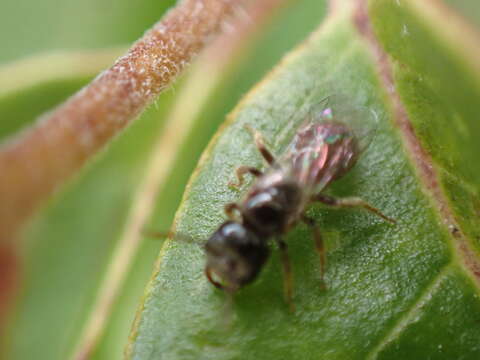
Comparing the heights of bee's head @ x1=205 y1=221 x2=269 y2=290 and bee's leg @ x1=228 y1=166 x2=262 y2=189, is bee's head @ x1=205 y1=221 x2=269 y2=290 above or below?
below

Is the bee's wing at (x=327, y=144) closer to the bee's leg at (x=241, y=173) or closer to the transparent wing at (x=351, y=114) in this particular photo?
the transparent wing at (x=351, y=114)

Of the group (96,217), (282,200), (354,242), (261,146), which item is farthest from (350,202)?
(96,217)

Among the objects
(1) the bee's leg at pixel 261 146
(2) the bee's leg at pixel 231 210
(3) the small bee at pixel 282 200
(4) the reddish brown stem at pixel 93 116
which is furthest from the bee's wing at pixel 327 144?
(4) the reddish brown stem at pixel 93 116

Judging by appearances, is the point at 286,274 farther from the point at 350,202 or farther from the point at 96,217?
the point at 96,217

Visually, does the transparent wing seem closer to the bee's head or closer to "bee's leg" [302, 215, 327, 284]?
"bee's leg" [302, 215, 327, 284]

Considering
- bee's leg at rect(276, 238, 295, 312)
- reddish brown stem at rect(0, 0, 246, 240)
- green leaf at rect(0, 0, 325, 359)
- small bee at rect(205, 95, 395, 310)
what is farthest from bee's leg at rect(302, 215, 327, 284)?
green leaf at rect(0, 0, 325, 359)

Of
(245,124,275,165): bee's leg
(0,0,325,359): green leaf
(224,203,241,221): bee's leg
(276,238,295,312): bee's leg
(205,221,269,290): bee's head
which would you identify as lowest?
(276,238,295,312): bee's leg
